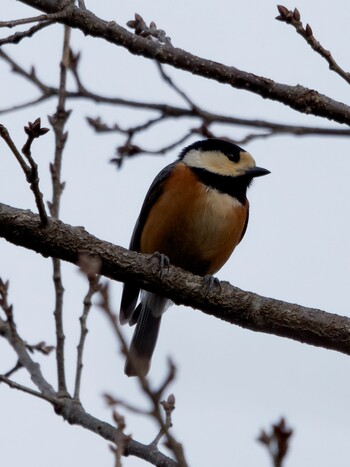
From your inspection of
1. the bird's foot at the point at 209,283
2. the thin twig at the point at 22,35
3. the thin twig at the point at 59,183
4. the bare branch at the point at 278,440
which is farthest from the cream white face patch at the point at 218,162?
the bare branch at the point at 278,440

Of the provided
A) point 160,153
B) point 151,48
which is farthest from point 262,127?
point 160,153

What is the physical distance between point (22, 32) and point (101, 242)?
135 cm

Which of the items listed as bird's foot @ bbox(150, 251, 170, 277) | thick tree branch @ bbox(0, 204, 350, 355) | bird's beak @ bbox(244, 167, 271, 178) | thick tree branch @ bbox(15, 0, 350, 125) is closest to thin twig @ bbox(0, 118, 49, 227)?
thick tree branch @ bbox(0, 204, 350, 355)

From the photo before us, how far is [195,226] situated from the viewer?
6590mm

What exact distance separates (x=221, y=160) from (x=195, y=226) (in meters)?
0.97

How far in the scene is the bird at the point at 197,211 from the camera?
6.63 metres

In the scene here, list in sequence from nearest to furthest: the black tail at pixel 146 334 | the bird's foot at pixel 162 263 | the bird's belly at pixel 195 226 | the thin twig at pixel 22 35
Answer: the thin twig at pixel 22 35 < the bird's foot at pixel 162 263 < the bird's belly at pixel 195 226 < the black tail at pixel 146 334

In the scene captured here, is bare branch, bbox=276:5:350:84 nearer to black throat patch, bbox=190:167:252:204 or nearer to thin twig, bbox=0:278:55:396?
thin twig, bbox=0:278:55:396

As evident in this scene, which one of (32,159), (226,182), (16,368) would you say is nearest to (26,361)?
(16,368)

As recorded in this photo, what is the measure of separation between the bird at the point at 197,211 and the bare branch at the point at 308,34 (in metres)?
2.29

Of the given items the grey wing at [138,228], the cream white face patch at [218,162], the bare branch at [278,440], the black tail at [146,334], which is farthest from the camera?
the black tail at [146,334]

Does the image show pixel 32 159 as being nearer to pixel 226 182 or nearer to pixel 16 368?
pixel 16 368

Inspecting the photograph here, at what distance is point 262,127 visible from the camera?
156 inches

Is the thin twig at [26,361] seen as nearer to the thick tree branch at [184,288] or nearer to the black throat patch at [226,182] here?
the thick tree branch at [184,288]
